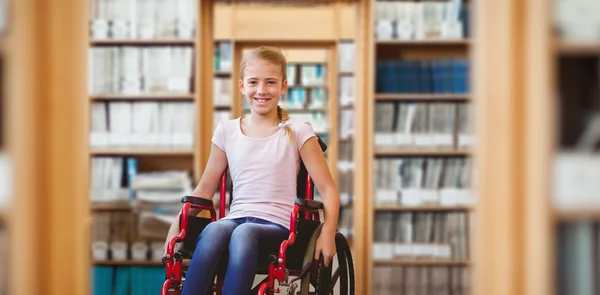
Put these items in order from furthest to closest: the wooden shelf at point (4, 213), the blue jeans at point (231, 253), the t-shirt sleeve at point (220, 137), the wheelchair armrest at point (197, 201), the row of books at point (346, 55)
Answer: the row of books at point (346, 55) < the t-shirt sleeve at point (220, 137) < the wheelchair armrest at point (197, 201) < the blue jeans at point (231, 253) < the wooden shelf at point (4, 213)

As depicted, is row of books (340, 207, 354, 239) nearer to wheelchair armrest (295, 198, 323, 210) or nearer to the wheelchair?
the wheelchair

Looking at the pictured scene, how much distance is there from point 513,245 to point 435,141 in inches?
102

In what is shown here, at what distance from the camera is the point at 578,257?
1502 millimetres

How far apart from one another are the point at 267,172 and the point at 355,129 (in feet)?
5.65

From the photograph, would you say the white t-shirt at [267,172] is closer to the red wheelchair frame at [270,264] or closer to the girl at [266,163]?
the girl at [266,163]

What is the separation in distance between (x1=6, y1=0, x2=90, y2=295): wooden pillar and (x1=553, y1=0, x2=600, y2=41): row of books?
943mm

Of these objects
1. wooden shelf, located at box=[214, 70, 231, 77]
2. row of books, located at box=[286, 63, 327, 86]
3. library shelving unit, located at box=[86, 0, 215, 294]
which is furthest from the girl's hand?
row of books, located at box=[286, 63, 327, 86]

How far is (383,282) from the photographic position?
4.11 m

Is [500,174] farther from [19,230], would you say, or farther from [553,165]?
[19,230]

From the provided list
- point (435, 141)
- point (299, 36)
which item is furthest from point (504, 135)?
point (299, 36)

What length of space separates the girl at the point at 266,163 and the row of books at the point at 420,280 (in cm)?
177

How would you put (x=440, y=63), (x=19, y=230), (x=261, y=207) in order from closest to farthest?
(x=19, y=230)
(x=261, y=207)
(x=440, y=63)

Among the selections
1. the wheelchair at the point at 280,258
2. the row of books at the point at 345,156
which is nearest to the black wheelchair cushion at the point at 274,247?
the wheelchair at the point at 280,258

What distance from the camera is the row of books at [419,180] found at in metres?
4.07
